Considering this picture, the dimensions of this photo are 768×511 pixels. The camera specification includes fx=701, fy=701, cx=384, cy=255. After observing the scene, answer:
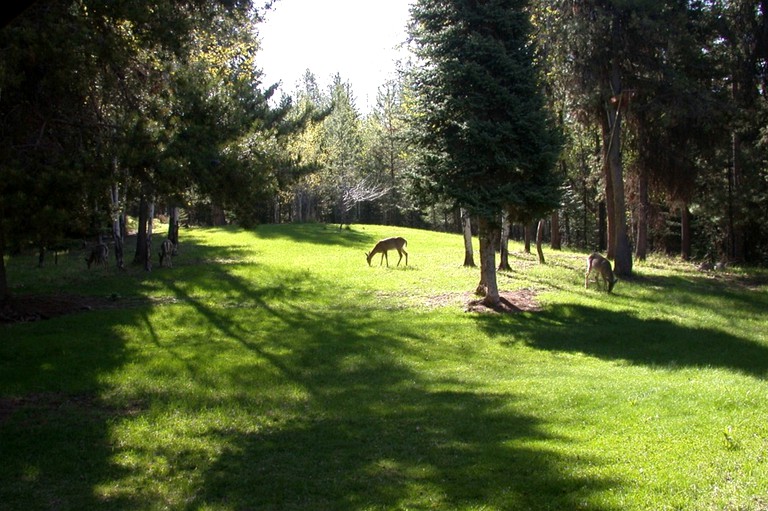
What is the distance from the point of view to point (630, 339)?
15.5 m

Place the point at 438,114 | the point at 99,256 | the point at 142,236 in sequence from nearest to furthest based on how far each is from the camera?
1. the point at 438,114
2. the point at 99,256
3. the point at 142,236

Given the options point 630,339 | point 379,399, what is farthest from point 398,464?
point 630,339

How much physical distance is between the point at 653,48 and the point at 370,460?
2240 cm

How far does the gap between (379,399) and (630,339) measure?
7.70 m

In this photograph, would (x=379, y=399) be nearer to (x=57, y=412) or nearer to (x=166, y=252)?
(x=57, y=412)

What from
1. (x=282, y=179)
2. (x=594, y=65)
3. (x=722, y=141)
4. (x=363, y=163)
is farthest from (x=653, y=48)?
(x=363, y=163)

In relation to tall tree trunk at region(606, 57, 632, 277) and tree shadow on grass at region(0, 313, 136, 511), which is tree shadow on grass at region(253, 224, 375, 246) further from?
tree shadow on grass at region(0, 313, 136, 511)

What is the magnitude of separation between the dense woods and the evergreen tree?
6cm

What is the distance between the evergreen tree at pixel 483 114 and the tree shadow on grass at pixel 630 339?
1991mm

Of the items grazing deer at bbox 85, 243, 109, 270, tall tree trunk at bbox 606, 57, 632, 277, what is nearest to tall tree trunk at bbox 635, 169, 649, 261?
tall tree trunk at bbox 606, 57, 632, 277

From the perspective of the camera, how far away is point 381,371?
1224cm

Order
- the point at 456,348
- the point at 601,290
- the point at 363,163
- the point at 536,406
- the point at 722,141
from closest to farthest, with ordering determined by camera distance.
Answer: the point at 536,406
the point at 456,348
the point at 601,290
the point at 722,141
the point at 363,163

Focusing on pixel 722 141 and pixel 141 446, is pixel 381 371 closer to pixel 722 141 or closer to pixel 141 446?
pixel 141 446

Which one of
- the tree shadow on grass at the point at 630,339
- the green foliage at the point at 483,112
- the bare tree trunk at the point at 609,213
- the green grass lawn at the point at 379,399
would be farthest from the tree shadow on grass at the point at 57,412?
the bare tree trunk at the point at 609,213
